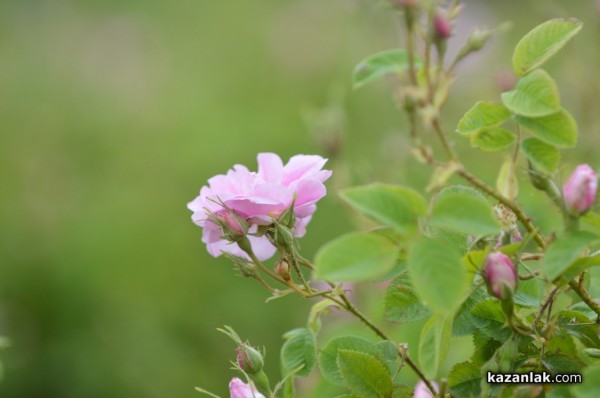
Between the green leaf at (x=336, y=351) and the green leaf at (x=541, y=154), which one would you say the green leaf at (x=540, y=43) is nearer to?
the green leaf at (x=541, y=154)

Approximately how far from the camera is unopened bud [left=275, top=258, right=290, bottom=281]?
614mm

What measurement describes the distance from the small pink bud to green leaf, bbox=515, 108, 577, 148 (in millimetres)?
148

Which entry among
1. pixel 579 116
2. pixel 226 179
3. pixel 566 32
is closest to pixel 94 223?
pixel 579 116

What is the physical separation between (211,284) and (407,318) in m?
1.65

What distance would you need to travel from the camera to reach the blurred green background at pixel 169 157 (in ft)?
6.22

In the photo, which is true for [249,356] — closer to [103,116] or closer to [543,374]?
[543,374]

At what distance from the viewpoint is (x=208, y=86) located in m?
3.36

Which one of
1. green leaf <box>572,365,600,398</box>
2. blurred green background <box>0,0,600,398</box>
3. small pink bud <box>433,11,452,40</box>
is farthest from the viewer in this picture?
blurred green background <box>0,0,600,398</box>

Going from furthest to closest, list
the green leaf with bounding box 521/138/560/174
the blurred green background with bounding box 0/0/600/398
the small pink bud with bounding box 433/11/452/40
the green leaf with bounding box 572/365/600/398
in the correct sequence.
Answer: the blurred green background with bounding box 0/0/600/398 → the small pink bud with bounding box 433/11/452/40 → the green leaf with bounding box 521/138/560/174 → the green leaf with bounding box 572/365/600/398

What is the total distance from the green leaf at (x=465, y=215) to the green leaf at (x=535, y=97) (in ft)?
0.33

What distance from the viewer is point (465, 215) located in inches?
18.7

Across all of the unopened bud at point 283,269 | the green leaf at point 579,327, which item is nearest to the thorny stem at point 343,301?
the unopened bud at point 283,269

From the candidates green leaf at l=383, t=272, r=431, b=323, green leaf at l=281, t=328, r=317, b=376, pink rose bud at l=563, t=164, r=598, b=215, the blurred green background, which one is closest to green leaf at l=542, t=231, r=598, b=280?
pink rose bud at l=563, t=164, r=598, b=215

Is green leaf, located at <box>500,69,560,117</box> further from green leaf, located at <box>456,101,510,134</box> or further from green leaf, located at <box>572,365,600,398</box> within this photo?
green leaf, located at <box>572,365,600,398</box>
